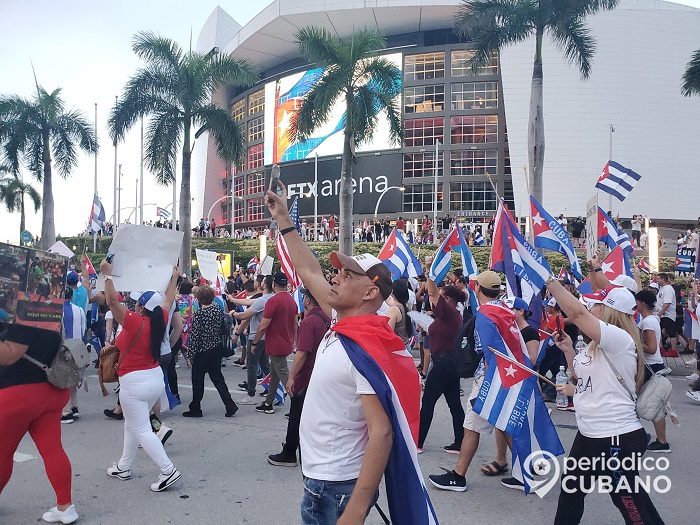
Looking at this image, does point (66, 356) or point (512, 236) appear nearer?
point (66, 356)

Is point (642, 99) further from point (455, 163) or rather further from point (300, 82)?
point (300, 82)

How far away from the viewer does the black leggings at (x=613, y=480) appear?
3.40 m

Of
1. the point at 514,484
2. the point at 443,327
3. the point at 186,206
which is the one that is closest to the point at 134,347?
the point at 443,327

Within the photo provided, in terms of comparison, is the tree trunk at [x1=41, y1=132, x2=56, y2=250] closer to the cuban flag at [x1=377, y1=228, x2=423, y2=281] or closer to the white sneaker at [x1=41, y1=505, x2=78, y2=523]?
the cuban flag at [x1=377, y1=228, x2=423, y2=281]

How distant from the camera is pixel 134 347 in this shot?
5.05 m

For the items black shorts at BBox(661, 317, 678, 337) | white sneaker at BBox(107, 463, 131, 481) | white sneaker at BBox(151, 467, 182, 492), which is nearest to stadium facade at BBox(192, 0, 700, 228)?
black shorts at BBox(661, 317, 678, 337)

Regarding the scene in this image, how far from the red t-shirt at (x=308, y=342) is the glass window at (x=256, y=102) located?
59.0 m

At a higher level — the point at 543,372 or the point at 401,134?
the point at 401,134

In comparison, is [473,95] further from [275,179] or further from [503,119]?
[275,179]

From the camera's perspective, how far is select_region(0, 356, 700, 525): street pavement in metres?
4.52

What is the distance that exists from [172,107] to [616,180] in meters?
17.7

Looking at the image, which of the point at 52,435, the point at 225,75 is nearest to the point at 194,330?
the point at 52,435

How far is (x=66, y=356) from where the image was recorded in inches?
164

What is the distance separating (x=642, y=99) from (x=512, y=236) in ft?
160
